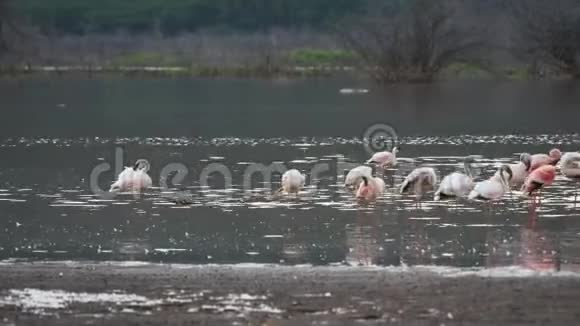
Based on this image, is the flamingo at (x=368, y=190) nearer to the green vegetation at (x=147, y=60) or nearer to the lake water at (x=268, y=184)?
the lake water at (x=268, y=184)

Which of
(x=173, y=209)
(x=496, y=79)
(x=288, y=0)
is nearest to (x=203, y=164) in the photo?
(x=173, y=209)

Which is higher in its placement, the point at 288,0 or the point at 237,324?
the point at 288,0

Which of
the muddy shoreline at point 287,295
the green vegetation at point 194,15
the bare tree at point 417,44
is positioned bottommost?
the muddy shoreline at point 287,295

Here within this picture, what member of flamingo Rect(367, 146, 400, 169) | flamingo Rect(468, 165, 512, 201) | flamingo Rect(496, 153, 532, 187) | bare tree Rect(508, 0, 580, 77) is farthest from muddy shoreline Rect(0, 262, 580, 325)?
bare tree Rect(508, 0, 580, 77)

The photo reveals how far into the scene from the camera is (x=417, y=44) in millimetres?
54281

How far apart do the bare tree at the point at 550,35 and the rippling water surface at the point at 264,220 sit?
35.7 m

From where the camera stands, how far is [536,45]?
58406 millimetres

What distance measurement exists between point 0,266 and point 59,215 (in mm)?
3606

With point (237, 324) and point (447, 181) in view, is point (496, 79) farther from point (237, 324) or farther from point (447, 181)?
point (237, 324)

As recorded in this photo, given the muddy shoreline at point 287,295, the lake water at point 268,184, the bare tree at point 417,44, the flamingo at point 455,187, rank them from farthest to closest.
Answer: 1. the bare tree at point 417,44
2. the flamingo at point 455,187
3. the lake water at point 268,184
4. the muddy shoreline at point 287,295

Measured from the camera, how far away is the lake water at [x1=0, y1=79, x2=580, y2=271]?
12781 mm

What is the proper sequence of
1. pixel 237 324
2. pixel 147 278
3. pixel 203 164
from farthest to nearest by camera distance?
pixel 203 164
pixel 147 278
pixel 237 324

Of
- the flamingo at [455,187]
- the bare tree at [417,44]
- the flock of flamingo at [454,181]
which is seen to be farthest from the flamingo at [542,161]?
the bare tree at [417,44]

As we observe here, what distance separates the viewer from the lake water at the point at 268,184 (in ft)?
41.9
